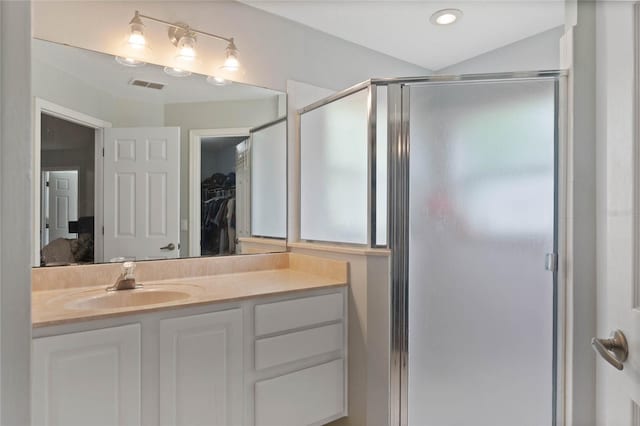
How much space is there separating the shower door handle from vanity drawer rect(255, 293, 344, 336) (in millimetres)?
A: 1142

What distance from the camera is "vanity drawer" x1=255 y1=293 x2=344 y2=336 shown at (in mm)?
1568

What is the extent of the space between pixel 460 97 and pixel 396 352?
1.28 metres

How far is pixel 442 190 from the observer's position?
5.62ft

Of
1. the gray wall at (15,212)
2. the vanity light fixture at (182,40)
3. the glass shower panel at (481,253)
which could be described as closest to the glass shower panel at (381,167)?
the glass shower panel at (481,253)

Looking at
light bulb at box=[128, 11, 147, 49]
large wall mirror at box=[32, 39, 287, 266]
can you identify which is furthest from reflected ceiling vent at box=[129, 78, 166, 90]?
light bulb at box=[128, 11, 147, 49]

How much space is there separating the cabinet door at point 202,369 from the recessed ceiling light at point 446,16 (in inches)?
81.3

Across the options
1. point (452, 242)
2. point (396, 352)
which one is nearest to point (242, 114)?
point (452, 242)

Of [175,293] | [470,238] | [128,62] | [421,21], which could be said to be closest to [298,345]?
[175,293]

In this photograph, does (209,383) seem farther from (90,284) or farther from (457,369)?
(457,369)

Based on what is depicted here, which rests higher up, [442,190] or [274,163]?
[274,163]

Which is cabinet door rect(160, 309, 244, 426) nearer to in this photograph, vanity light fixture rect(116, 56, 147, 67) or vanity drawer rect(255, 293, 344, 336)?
vanity drawer rect(255, 293, 344, 336)

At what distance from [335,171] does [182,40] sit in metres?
1.07

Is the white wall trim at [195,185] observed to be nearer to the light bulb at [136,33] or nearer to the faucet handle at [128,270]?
the faucet handle at [128,270]

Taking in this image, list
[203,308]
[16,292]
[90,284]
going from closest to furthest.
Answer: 1. [16,292]
2. [203,308]
3. [90,284]
